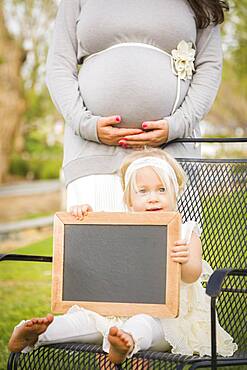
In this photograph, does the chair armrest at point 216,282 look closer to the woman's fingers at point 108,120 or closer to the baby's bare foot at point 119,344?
the baby's bare foot at point 119,344

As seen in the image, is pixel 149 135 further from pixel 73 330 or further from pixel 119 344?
pixel 119 344

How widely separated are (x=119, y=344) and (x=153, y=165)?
701 millimetres

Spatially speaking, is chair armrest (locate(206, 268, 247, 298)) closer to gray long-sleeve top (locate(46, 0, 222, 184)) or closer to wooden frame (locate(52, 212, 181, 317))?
wooden frame (locate(52, 212, 181, 317))

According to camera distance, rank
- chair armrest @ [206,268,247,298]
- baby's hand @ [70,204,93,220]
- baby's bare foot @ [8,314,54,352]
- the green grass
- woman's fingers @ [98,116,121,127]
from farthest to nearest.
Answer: the green grass
woman's fingers @ [98,116,121,127]
baby's hand @ [70,204,93,220]
baby's bare foot @ [8,314,54,352]
chair armrest @ [206,268,247,298]

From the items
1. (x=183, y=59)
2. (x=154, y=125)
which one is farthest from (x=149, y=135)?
(x=183, y=59)

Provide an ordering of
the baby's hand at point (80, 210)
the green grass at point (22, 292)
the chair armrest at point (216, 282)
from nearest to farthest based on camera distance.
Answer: the chair armrest at point (216, 282)
the baby's hand at point (80, 210)
the green grass at point (22, 292)

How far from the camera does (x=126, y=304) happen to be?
312 cm

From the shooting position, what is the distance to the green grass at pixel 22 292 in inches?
223

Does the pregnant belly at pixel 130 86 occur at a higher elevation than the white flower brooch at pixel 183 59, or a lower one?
lower

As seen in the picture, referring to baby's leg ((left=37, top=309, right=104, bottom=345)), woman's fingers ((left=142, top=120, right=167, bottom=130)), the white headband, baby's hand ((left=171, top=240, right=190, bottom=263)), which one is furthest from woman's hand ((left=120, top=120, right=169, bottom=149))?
baby's leg ((left=37, top=309, right=104, bottom=345))

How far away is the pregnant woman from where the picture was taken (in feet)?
11.4

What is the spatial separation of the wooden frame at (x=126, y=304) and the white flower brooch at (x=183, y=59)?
663 mm

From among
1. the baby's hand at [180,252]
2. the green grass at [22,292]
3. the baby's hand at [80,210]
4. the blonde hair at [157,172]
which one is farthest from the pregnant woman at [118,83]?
the green grass at [22,292]

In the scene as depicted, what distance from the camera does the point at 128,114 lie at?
3.47m
